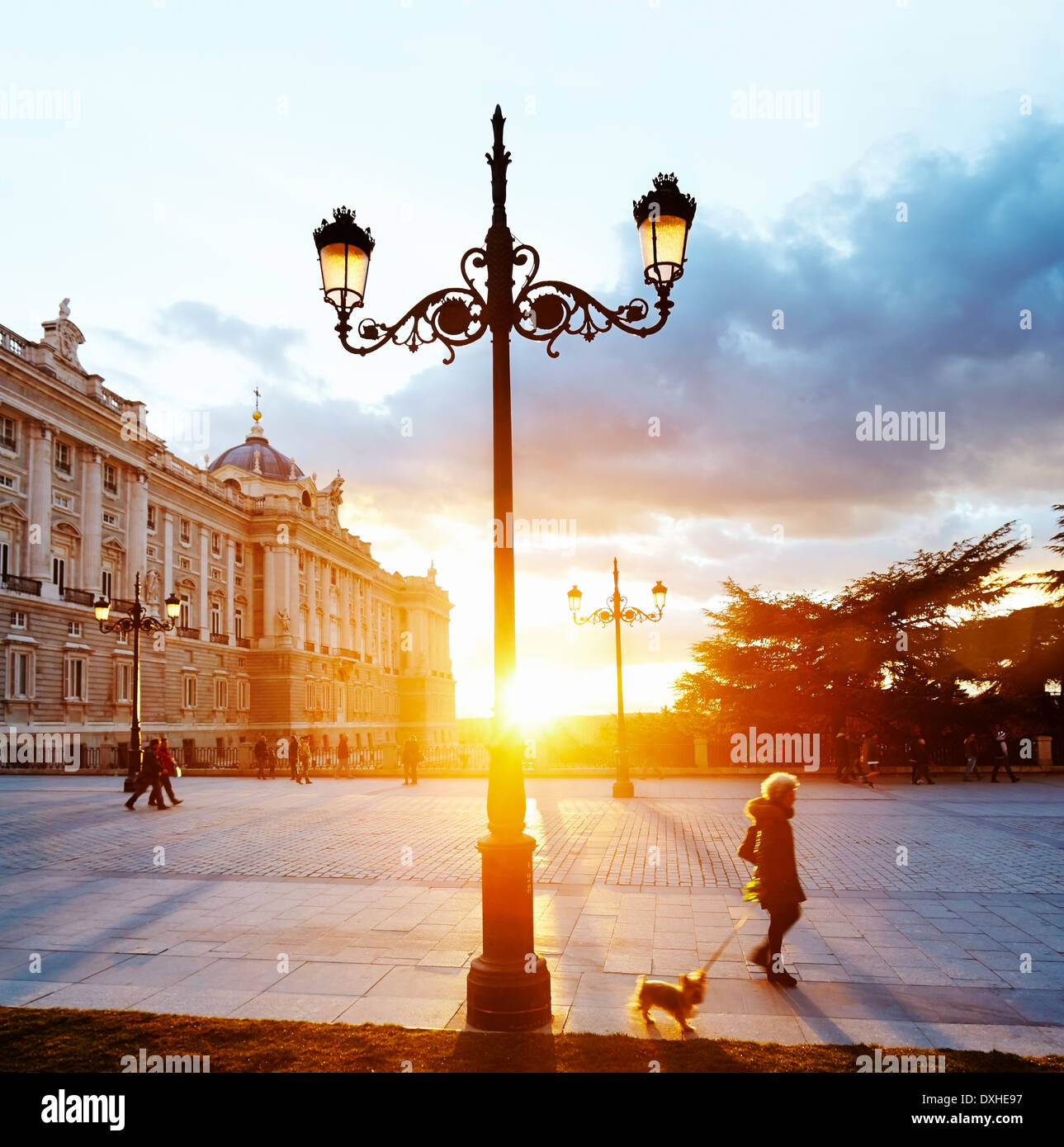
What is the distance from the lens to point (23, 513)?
41.2m

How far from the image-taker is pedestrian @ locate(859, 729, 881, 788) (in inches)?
1016

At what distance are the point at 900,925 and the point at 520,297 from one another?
7209 mm

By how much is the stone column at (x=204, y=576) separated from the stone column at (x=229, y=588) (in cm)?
303

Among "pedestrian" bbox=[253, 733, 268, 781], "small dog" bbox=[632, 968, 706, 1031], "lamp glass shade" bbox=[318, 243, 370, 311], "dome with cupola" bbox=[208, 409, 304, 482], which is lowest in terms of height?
"pedestrian" bbox=[253, 733, 268, 781]

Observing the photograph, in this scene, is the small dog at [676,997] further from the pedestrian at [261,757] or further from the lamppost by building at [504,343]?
the pedestrian at [261,757]

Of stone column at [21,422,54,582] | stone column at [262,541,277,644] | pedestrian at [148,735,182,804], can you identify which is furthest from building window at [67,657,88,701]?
stone column at [262,541,277,644]

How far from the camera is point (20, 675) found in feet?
128

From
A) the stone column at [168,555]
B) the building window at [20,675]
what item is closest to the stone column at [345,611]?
the stone column at [168,555]

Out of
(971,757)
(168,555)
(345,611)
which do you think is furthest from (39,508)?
(971,757)

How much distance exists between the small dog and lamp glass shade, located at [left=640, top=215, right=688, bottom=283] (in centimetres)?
522

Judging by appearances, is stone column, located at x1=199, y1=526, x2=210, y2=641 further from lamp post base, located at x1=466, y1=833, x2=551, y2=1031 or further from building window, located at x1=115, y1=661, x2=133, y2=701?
lamp post base, located at x1=466, y1=833, x2=551, y2=1031

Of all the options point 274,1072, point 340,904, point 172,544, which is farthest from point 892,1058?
point 172,544

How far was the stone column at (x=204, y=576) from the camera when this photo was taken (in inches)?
2283
